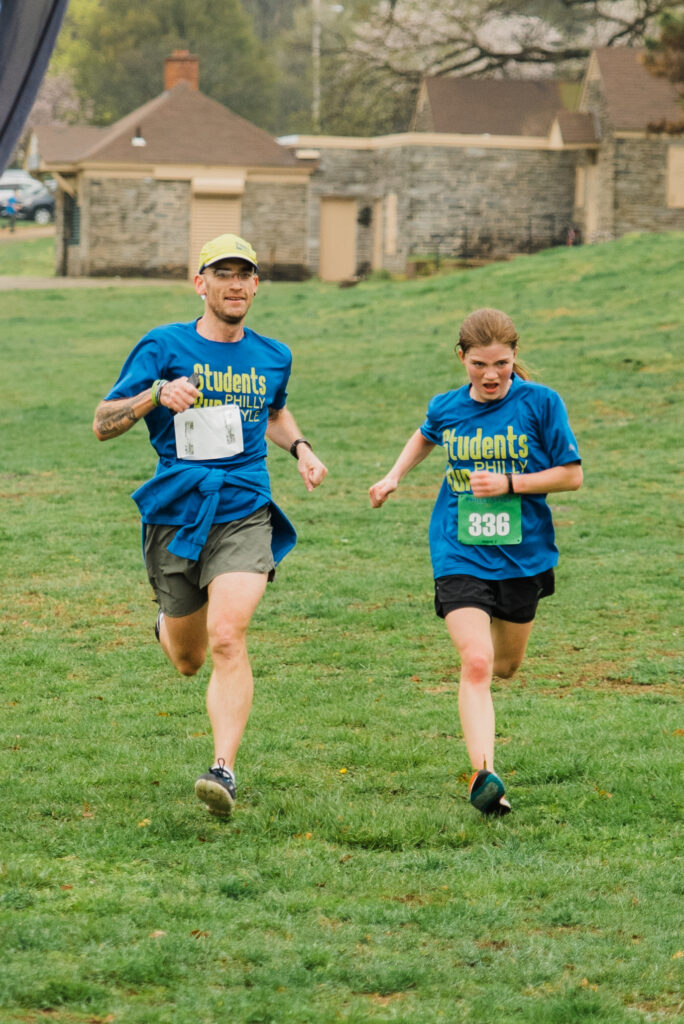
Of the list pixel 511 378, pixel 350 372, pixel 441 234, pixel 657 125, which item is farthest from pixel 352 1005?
pixel 441 234

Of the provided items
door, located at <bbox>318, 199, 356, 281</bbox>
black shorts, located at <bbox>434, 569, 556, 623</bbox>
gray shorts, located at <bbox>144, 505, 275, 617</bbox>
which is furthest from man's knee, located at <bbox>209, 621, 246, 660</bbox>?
door, located at <bbox>318, 199, 356, 281</bbox>

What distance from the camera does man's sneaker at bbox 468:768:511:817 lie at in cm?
571

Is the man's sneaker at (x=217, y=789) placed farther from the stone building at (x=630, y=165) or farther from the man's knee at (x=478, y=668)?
the stone building at (x=630, y=165)

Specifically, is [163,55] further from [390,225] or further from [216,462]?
[216,462]

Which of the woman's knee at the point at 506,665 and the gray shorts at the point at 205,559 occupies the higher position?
the gray shorts at the point at 205,559

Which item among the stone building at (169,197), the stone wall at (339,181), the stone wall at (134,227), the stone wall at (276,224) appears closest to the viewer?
the stone wall at (134,227)

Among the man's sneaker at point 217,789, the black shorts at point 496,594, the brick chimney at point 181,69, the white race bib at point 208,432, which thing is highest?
the brick chimney at point 181,69

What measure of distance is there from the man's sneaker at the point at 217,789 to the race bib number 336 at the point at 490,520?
1424 mm

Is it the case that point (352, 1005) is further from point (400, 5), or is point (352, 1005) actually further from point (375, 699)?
point (400, 5)

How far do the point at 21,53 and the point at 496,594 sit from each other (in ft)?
10.1

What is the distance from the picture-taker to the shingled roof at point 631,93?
1721 inches

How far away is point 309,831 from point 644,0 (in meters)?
58.2

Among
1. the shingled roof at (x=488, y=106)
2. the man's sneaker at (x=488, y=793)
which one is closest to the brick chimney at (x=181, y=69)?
the shingled roof at (x=488, y=106)

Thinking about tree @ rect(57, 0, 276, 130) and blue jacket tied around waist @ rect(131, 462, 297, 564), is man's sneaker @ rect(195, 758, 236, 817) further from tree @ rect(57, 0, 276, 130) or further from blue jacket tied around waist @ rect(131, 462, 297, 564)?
tree @ rect(57, 0, 276, 130)
